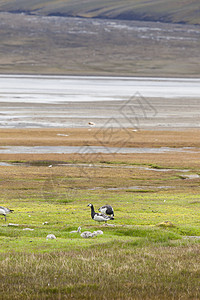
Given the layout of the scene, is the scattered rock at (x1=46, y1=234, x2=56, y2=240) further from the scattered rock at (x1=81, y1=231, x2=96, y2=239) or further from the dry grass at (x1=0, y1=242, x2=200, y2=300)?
the dry grass at (x1=0, y1=242, x2=200, y2=300)

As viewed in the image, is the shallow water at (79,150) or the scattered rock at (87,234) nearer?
the scattered rock at (87,234)

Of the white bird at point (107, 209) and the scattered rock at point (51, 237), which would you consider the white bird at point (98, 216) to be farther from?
the scattered rock at point (51, 237)

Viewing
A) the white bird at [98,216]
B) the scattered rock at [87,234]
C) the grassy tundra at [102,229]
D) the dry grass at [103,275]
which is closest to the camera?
the dry grass at [103,275]

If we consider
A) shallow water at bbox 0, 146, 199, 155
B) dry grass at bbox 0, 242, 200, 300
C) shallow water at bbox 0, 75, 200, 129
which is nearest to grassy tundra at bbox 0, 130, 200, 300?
dry grass at bbox 0, 242, 200, 300

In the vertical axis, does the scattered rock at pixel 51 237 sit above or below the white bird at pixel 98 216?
below

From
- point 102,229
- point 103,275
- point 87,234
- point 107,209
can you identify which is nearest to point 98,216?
point 107,209

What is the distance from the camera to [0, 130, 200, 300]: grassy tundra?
36.5 feet

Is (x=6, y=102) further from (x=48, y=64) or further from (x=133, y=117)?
(x=48, y=64)

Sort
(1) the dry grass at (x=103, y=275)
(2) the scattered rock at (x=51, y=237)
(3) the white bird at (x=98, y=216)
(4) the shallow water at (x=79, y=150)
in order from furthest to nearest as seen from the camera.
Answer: (4) the shallow water at (x=79, y=150) < (3) the white bird at (x=98, y=216) < (2) the scattered rock at (x=51, y=237) < (1) the dry grass at (x=103, y=275)

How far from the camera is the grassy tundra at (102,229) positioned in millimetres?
11125

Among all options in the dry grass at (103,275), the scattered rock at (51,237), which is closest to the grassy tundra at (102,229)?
the dry grass at (103,275)

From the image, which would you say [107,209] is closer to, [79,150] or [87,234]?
[87,234]

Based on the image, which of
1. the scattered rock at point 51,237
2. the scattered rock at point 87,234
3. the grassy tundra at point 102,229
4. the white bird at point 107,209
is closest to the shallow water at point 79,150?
the grassy tundra at point 102,229

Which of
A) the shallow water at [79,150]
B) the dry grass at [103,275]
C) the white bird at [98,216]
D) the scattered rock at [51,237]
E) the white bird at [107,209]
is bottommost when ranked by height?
the dry grass at [103,275]
